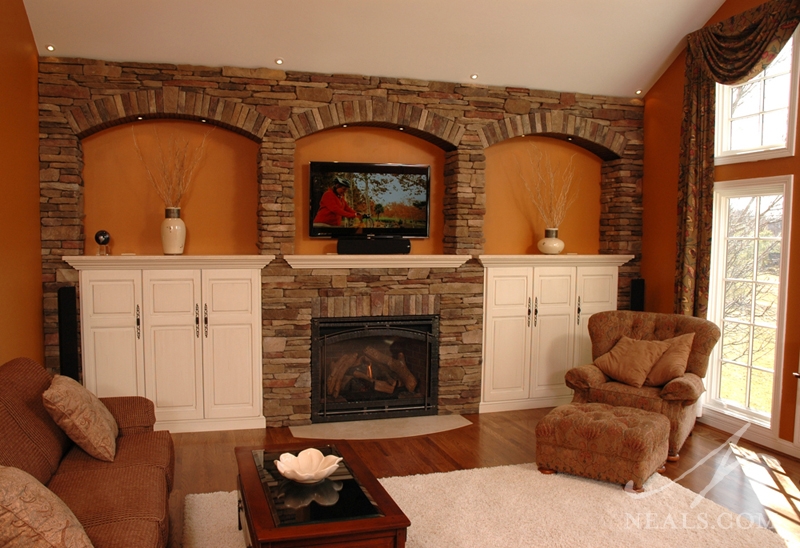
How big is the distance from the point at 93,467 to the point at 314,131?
321cm

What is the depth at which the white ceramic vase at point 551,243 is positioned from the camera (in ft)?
19.8

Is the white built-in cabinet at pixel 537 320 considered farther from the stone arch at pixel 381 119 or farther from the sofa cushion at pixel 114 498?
the sofa cushion at pixel 114 498

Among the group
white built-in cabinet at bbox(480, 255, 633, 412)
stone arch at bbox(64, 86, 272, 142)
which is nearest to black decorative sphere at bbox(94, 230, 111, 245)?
stone arch at bbox(64, 86, 272, 142)

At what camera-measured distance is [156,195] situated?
541 centimetres

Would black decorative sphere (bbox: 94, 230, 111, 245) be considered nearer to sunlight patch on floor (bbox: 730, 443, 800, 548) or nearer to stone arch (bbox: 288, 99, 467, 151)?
stone arch (bbox: 288, 99, 467, 151)

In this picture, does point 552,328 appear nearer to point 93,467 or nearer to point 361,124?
point 361,124

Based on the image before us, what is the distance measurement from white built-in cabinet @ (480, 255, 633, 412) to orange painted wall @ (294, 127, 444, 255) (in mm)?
689

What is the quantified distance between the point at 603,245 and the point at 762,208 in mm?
1640

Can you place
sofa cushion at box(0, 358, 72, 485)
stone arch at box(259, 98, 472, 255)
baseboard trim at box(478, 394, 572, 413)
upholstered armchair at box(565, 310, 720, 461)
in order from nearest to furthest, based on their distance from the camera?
1. sofa cushion at box(0, 358, 72, 485)
2. upholstered armchair at box(565, 310, 720, 461)
3. stone arch at box(259, 98, 472, 255)
4. baseboard trim at box(478, 394, 572, 413)

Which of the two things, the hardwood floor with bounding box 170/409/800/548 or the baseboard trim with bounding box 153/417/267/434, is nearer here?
the hardwood floor with bounding box 170/409/800/548

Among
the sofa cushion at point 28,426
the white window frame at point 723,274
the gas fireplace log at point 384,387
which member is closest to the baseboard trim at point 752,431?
the white window frame at point 723,274

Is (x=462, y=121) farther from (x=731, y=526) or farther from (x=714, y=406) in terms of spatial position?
(x=731, y=526)

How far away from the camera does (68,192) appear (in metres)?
4.98

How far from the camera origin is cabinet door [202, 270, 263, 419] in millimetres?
5234
